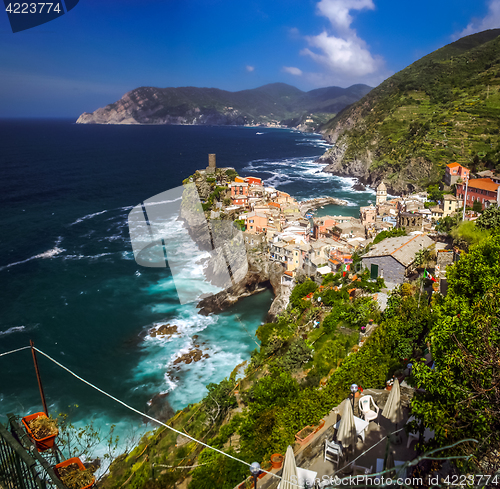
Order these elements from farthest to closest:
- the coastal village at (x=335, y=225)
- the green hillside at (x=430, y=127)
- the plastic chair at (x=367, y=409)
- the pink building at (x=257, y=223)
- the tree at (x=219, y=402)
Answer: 1. the green hillside at (x=430, y=127)
2. the pink building at (x=257, y=223)
3. the coastal village at (x=335, y=225)
4. the tree at (x=219, y=402)
5. the plastic chair at (x=367, y=409)

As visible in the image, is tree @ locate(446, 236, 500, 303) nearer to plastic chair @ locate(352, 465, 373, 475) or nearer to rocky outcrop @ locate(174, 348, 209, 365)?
plastic chair @ locate(352, 465, 373, 475)

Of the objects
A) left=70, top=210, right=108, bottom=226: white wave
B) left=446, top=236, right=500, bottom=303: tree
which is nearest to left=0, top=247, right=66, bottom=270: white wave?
left=70, top=210, right=108, bottom=226: white wave

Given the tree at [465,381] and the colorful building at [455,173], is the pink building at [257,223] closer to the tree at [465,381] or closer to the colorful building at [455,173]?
the colorful building at [455,173]

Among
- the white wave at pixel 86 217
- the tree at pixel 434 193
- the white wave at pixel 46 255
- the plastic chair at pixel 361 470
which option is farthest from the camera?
the tree at pixel 434 193

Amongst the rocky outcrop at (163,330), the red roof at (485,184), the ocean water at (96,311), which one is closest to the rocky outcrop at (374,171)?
the ocean water at (96,311)

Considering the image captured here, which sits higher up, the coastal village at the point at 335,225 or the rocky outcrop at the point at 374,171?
the rocky outcrop at the point at 374,171

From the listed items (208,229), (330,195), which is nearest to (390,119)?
(330,195)

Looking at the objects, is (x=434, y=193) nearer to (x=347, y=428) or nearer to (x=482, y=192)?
(x=482, y=192)
